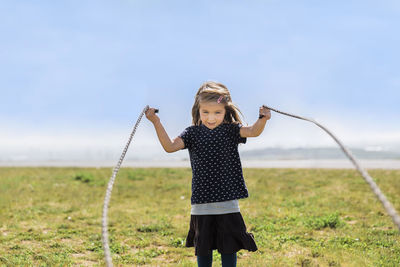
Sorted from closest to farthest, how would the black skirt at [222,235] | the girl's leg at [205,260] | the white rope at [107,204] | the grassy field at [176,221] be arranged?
the white rope at [107,204]
the black skirt at [222,235]
the girl's leg at [205,260]
the grassy field at [176,221]

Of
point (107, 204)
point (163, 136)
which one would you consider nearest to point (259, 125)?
point (163, 136)

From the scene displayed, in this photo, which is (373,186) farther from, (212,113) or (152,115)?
(152,115)

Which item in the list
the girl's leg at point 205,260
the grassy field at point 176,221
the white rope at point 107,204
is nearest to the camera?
the white rope at point 107,204

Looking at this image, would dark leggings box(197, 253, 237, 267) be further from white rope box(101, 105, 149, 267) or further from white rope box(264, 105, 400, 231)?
white rope box(264, 105, 400, 231)

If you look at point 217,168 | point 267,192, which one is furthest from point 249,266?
point 267,192

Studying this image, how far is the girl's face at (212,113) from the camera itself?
386 cm

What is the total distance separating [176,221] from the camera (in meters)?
7.95

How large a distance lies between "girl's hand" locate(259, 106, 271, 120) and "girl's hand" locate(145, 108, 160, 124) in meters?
0.99

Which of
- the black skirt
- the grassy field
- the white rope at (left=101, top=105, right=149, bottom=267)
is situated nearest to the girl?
Result: the black skirt

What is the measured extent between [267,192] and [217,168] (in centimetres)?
743

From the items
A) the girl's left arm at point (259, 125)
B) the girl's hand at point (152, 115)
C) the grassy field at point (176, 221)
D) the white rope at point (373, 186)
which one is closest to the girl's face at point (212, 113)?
the girl's left arm at point (259, 125)

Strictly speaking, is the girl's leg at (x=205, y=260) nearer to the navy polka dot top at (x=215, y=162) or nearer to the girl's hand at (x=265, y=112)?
the navy polka dot top at (x=215, y=162)

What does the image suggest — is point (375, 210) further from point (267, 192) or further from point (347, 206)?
point (267, 192)

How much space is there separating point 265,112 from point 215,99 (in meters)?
0.52
